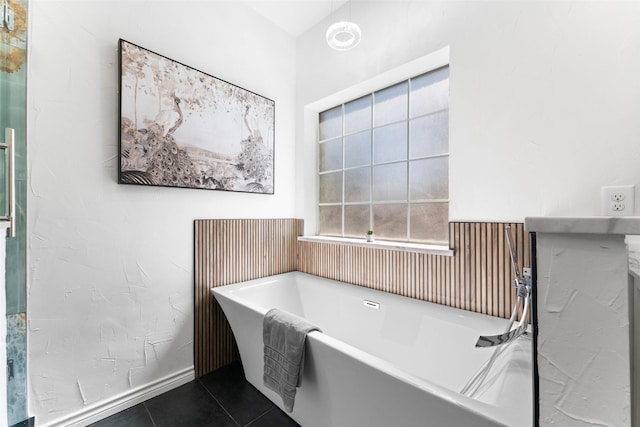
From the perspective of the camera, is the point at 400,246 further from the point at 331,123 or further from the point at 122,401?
the point at 122,401

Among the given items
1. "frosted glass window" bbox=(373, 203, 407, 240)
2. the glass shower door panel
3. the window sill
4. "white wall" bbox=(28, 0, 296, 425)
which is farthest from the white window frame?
the glass shower door panel

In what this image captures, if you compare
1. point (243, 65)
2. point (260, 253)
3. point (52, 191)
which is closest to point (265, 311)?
point (260, 253)

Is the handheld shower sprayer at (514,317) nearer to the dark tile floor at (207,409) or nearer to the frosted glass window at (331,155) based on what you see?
the dark tile floor at (207,409)

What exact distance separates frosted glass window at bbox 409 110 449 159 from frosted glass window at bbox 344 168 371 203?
437 millimetres

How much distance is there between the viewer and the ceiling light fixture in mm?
1577

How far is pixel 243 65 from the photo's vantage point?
2184mm

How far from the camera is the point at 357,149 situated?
2.41 meters

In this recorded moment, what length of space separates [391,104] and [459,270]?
4.46ft

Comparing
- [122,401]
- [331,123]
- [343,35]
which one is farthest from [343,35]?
[122,401]

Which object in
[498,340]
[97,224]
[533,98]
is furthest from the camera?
[97,224]

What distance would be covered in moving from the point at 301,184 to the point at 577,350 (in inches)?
88.4

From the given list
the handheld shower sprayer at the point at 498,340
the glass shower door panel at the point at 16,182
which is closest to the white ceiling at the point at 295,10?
the glass shower door panel at the point at 16,182

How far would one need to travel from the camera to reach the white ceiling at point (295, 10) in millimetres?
2184

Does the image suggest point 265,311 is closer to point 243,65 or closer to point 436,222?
point 436,222
